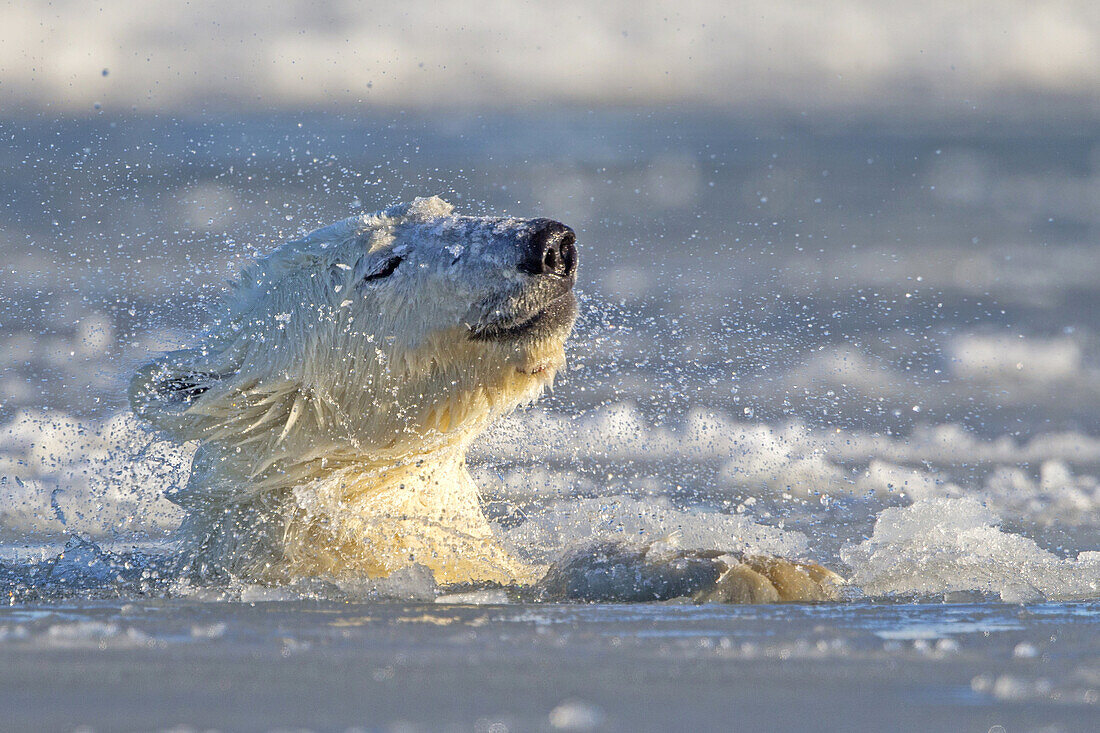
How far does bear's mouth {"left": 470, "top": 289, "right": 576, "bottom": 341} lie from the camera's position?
14.4 feet

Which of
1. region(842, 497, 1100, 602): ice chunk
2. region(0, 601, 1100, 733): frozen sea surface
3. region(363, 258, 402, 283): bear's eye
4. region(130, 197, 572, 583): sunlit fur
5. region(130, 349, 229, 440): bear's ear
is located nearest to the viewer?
region(0, 601, 1100, 733): frozen sea surface

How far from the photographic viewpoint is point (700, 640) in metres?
2.93

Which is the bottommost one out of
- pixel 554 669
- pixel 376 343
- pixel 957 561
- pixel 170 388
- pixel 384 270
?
pixel 957 561

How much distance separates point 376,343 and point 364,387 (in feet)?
0.61

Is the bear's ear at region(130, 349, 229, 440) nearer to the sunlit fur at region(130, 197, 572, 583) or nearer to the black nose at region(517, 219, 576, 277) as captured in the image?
the sunlit fur at region(130, 197, 572, 583)

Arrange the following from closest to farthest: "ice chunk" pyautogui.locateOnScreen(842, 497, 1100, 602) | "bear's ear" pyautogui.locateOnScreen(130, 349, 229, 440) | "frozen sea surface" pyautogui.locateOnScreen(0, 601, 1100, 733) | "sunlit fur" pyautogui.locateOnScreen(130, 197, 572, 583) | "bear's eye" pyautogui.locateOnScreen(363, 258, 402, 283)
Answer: "frozen sea surface" pyautogui.locateOnScreen(0, 601, 1100, 733)
"ice chunk" pyautogui.locateOnScreen(842, 497, 1100, 602)
"sunlit fur" pyautogui.locateOnScreen(130, 197, 572, 583)
"bear's eye" pyautogui.locateOnScreen(363, 258, 402, 283)
"bear's ear" pyautogui.locateOnScreen(130, 349, 229, 440)

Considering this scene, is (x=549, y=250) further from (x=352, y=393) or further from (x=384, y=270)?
(x=352, y=393)

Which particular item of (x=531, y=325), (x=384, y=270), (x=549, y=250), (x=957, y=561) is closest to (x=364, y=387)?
(x=384, y=270)

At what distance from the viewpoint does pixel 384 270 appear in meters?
4.73

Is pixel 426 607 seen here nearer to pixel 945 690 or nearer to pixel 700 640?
pixel 700 640

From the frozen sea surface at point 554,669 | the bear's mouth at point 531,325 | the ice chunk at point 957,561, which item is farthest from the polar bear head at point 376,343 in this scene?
the ice chunk at point 957,561

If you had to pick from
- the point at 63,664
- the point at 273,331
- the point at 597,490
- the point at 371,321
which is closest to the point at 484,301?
the point at 371,321

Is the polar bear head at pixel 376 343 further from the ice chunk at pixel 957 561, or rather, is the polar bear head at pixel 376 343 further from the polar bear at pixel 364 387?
the ice chunk at pixel 957 561

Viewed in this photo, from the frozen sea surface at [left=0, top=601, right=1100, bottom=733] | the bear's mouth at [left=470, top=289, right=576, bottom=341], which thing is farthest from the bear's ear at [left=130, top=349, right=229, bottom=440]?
the frozen sea surface at [left=0, top=601, right=1100, bottom=733]
